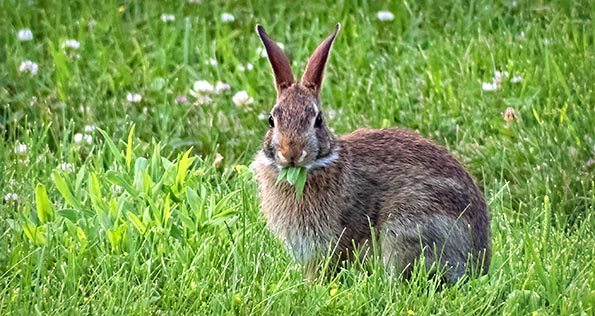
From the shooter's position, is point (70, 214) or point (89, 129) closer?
point (70, 214)

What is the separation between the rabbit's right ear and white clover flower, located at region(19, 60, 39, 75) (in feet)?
7.24

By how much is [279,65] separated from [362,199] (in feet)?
2.18

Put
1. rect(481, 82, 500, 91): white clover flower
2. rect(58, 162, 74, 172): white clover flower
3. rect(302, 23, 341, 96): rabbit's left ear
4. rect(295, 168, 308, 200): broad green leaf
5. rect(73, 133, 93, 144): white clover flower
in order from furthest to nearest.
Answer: rect(481, 82, 500, 91): white clover flower
rect(73, 133, 93, 144): white clover flower
rect(58, 162, 74, 172): white clover flower
rect(302, 23, 341, 96): rabbit's left ear
rect(295, 168, 308, 200): broad green leaf

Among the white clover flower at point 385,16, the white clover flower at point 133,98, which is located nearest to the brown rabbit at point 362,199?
the white clover flower at point 133,98

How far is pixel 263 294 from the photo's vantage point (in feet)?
14.2

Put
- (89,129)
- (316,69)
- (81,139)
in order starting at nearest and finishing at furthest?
1. (316,69)
2. (81,139)
3. (89,129)

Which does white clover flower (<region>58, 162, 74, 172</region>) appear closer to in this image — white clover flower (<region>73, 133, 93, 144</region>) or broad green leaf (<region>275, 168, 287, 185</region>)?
white clover flower (<region>73, 133, 93, 144</region>)

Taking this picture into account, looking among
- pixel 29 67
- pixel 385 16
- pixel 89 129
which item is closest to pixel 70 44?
pixel 29 67

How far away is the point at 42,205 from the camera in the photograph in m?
4.95

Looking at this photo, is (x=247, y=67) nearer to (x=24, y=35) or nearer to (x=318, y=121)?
(x=24, y=35)

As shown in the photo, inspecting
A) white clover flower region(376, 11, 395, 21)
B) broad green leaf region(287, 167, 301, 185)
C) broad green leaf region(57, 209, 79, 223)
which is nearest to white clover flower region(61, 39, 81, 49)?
white clover flower region(376, 11, 395, 21)

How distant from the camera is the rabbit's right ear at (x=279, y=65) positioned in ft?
16.6

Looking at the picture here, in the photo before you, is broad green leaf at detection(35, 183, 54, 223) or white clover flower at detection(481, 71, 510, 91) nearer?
broad green leaf at detection(35, 183, 54, 223)

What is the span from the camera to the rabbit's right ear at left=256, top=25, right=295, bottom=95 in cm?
507
